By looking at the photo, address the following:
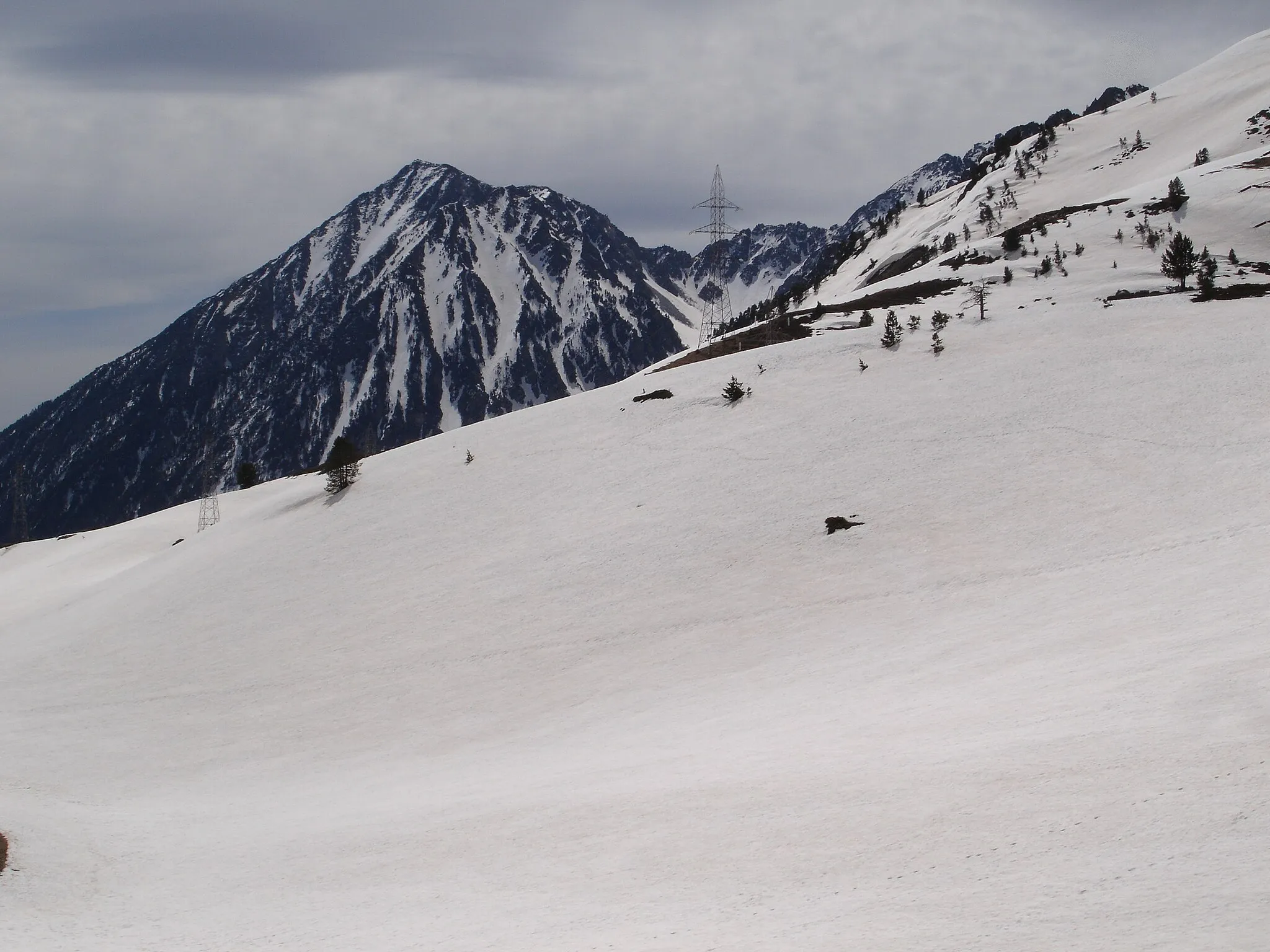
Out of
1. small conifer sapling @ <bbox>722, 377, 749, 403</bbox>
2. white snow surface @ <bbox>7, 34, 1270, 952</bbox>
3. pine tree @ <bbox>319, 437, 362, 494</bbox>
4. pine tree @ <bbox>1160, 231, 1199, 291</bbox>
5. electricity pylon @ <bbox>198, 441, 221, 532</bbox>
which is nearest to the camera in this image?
white snow surface @ <bbox>7, 34, 1270, 952</bbox>

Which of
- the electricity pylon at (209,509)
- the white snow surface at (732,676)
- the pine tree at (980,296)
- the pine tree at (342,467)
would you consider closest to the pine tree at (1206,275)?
the white snow surface at (732,676)

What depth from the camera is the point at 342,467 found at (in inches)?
1515

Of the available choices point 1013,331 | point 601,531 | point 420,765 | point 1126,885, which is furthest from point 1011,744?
point 1013,331

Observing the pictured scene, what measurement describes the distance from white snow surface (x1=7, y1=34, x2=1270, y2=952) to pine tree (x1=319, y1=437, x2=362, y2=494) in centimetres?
144

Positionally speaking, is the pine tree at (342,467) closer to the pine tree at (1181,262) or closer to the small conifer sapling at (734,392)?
the small conifer sapling at (734,392)

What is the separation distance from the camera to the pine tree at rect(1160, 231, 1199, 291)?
114ft

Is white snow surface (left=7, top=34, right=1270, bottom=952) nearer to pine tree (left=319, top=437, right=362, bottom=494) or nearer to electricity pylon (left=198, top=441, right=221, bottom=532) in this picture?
pine tree (left=319, top=437, right=362, bottom=494)

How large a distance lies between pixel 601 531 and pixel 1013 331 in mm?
19868

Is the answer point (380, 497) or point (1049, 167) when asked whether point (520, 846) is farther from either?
point (1049, 167)

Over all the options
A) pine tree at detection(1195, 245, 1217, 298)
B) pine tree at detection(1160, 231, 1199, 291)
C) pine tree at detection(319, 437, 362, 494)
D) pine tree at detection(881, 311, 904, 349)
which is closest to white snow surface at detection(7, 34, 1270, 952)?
pine tree at detection(881, 311, 904, 349)

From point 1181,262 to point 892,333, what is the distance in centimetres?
1274

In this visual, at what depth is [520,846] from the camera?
14.0m

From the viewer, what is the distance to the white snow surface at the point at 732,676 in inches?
414

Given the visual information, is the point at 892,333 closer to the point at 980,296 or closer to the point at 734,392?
the point at 980,296
